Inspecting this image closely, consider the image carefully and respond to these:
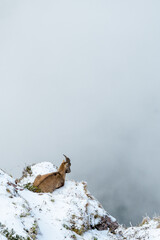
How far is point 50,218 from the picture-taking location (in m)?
12.2

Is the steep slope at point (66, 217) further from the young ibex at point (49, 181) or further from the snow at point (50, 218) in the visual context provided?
the young ibex at point (49, 181)

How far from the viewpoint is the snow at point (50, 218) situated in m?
9.67

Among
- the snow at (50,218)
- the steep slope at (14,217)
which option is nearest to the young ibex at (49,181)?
the snow at (50,218)

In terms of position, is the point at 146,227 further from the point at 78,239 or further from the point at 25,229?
the point at 25,229

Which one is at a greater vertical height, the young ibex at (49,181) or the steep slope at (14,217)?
the young ibex at (49,181)

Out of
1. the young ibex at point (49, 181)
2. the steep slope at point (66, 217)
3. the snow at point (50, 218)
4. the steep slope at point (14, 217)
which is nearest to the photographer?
the steep slope at point (14, 217)

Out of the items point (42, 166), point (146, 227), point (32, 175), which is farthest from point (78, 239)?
point (42, 166)

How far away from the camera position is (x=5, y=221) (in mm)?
9148

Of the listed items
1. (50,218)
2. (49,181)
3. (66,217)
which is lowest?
(50,218)

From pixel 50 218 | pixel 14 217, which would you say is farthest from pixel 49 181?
pixel 14 217

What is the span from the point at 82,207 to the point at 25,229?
4867 mm

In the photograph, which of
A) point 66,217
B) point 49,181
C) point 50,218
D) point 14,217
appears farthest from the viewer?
point 49,181

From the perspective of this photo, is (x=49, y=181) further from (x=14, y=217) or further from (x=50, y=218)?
(x=14, y=217)

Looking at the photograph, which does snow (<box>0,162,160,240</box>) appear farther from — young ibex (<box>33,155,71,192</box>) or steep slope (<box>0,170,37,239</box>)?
young ibex (<box>33,155,71,192</box>)
